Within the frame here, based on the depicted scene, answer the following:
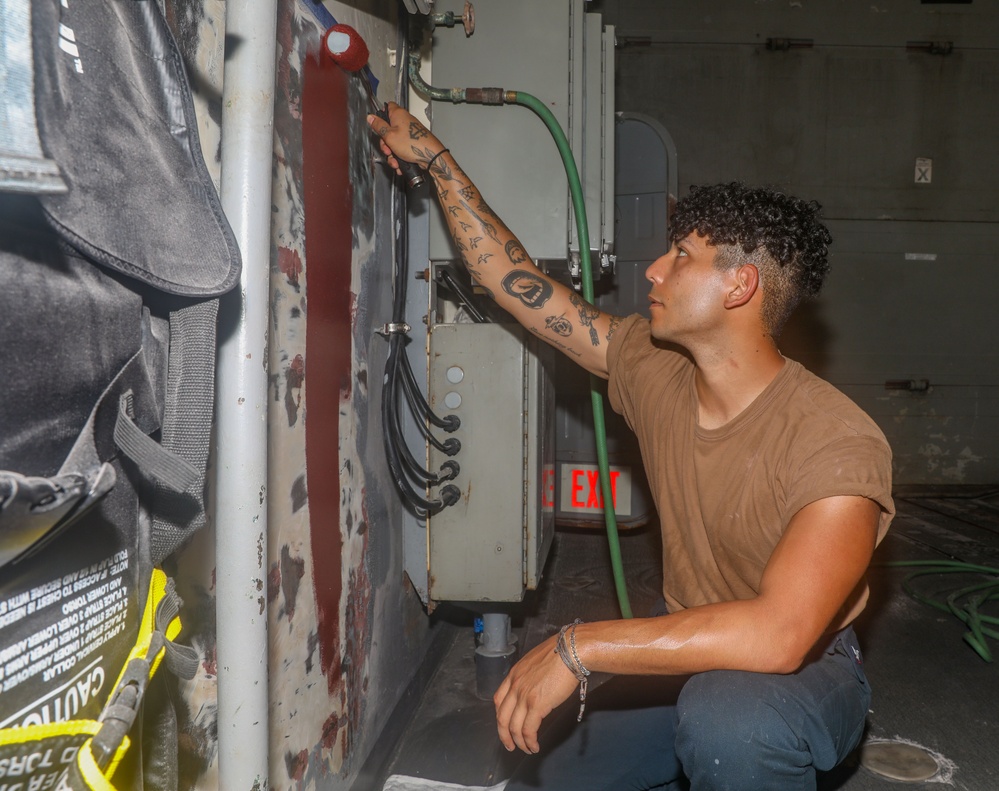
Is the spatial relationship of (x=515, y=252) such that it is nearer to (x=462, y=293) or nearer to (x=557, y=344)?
(x=557, y=344)

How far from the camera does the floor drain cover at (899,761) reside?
174 centimetres

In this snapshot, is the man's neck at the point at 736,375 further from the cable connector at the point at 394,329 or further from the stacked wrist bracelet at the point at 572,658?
the cable connector at the point at 394,329

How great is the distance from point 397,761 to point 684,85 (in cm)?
467

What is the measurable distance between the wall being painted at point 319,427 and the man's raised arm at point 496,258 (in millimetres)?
108

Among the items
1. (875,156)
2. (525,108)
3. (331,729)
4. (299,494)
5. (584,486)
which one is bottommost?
(331,729)

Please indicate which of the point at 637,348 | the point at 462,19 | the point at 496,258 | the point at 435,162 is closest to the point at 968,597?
the point at 637,348

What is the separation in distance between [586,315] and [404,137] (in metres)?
0.59

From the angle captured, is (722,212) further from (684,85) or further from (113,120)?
(684,85)

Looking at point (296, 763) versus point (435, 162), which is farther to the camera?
point (435, 162)

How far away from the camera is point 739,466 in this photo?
131 centimetres

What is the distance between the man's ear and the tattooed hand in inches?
27.9

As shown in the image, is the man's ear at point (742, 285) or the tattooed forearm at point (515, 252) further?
the tattooed forearm at point (515, 252)

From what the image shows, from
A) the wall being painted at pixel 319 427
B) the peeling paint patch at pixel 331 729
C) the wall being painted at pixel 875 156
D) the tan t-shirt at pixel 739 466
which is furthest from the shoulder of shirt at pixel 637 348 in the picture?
the wall being painted at pixel 875 156

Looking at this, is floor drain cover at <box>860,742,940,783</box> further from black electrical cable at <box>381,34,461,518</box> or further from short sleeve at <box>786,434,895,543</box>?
black electrical cable at <box>381,34,461,518</box>
